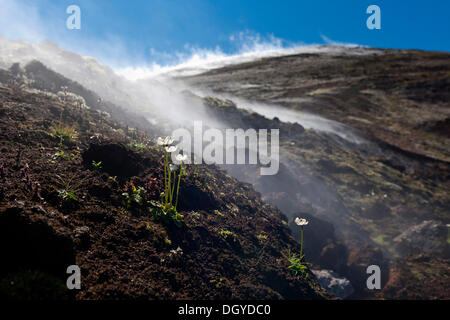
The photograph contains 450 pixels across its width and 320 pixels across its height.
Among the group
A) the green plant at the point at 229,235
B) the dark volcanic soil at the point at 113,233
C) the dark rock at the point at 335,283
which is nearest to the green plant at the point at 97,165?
the dark volcanic soil at the point at 113,233

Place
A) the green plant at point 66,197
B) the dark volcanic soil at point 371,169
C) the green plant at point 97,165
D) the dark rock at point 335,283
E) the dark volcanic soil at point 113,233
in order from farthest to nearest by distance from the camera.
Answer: the dark volcanic soil at point 371,169, the dark rock at point 335,283, the green plant at point 97,165, the green plant at point 66,197, the dark volcanic soil at point 113,233

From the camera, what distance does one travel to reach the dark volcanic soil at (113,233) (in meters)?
2.59

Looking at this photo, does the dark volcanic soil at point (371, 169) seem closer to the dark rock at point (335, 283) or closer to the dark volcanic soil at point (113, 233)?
the dark rock at point (335, 283)

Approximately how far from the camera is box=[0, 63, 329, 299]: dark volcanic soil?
259cm

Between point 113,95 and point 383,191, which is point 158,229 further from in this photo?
point 113,95

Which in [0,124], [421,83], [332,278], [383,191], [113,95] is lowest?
[332,278]

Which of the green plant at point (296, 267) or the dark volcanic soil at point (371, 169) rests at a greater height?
the dark volcanic soil at point (371, 169)

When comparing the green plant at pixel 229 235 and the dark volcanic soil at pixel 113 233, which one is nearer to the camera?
the dark volcanic soil at pixel 113 233

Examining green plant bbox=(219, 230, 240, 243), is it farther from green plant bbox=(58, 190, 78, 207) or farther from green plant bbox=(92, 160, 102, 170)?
green plant bbox=(92, 160, 102, 170)

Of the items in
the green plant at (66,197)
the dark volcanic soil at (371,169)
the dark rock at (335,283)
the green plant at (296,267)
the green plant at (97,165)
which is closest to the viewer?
the green plant at (66,197)

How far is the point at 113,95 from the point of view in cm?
1828

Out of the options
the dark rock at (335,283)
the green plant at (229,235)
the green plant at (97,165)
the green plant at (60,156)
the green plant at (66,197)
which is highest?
the green plant at (60,156)
